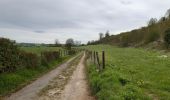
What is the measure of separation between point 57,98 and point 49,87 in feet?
12.7

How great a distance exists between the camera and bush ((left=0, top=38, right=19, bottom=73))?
20.9 meters

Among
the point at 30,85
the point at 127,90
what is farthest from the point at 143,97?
the point at 30,85

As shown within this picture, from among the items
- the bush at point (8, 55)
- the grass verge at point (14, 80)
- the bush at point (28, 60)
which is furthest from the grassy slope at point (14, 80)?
the bush at point (28, 60)

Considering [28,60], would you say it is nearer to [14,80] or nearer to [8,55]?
[8,55]

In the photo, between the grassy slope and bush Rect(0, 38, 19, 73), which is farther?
bush Rect(0, 38, 19, 73)

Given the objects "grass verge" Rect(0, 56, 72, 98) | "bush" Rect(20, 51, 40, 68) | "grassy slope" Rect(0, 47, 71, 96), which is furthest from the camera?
"bush" Rect(20, 51, 40, 68)

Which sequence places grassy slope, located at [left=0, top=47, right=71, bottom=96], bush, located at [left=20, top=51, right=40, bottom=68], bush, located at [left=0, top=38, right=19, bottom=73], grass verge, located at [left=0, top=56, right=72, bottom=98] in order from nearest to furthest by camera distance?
grass verge, located at [left=0, top=56, right=72, bottom=98] → grassy slope, located at [left=0, top=47, right=71, bottom=96] → bush, located at [left=0, top=38, right=19, bottom=73] → bush, located at [left=20, top=51, right=40, bottom=68]

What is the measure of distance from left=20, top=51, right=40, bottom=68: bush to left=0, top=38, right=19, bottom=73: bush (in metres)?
1.15

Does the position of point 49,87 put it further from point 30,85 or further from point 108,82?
point 108,82

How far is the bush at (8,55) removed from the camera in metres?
20.9

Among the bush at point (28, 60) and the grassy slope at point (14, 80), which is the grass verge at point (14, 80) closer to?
the grassy slope at point (14, 80)

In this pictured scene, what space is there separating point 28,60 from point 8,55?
479 cm

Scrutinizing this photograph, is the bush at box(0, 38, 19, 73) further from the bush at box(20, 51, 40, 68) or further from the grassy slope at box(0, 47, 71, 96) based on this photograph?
the bush at box(20, 51, 40, 68)

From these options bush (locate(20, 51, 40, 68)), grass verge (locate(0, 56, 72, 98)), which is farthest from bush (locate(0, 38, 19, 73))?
bush (locate(20, 51, 40, 68))
